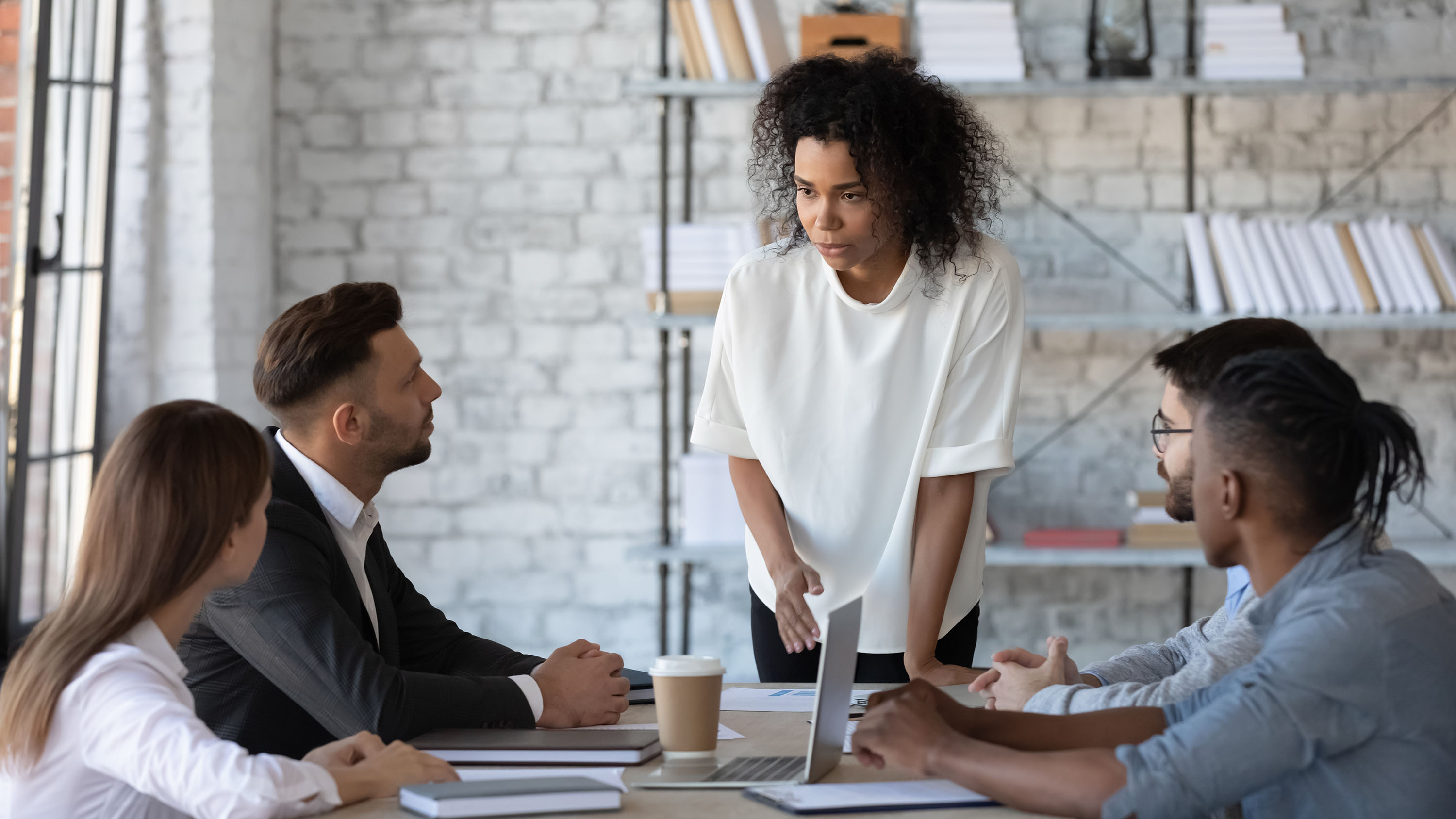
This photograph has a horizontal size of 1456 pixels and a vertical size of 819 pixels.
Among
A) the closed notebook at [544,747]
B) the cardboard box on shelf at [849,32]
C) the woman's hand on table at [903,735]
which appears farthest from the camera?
the cardboard box on shelf at [849,32]

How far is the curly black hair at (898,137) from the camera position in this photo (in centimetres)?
190

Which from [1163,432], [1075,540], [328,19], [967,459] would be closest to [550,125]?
[328,19]

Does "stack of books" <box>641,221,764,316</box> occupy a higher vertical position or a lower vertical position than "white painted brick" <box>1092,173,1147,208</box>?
lower

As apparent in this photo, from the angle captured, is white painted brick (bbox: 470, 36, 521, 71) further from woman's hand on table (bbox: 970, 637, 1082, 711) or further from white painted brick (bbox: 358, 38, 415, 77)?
woman's hand on table (bbox: 970, 637, 1082, 711)

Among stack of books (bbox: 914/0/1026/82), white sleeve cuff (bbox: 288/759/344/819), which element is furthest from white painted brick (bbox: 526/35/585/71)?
white sleeve cuff (bbox: 288/759/344/819)

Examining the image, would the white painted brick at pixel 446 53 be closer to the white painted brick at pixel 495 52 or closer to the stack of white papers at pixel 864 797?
the white painted brick at pixel 495 52

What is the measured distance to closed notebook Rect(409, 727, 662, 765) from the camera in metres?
1.35

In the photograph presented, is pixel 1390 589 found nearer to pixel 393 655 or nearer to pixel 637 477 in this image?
pixel 393 655

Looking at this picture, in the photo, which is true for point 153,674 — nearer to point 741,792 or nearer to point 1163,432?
point 741,792

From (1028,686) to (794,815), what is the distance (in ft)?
1.48

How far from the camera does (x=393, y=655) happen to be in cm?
172

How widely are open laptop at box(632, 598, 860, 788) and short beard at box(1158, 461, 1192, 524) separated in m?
0.47

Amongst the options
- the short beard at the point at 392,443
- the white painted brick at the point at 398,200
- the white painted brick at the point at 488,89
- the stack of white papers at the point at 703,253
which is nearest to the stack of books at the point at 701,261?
the stack of white papers at the point at 703,253

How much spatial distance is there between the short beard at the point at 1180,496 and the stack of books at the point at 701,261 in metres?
1.73
